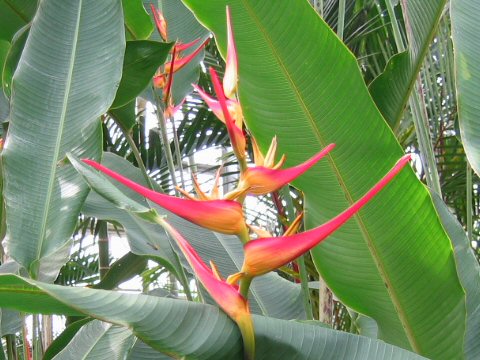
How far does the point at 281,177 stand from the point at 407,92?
1.27 feet

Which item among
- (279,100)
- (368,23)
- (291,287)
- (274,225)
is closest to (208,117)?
(274,225)

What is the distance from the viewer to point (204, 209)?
41 cm

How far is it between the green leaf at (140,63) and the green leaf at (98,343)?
11.5 inches

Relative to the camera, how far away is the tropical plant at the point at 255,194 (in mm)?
414

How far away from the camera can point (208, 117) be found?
2252 millimetres

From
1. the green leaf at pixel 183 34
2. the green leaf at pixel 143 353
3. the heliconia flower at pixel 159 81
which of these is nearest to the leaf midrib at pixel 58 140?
the green leaf at pixel 143 353

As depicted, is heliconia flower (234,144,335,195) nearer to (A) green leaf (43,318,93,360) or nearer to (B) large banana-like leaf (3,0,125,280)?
(B) large banana-like leaf (3,0,125,280)

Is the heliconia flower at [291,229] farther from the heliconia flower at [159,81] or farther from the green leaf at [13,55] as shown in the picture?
the heliconia flower at [159,81]

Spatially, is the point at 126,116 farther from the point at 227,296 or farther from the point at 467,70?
the point at 227,296

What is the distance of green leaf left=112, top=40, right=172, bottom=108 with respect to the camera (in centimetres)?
85

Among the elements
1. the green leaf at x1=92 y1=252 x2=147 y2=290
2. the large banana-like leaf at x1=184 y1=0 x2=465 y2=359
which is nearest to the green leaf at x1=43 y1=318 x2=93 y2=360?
the green leaf at x1=92 y1=252 x2=147 y2=290

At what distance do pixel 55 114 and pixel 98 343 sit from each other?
26cm

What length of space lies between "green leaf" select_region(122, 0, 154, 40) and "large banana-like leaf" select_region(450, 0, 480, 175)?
461mm

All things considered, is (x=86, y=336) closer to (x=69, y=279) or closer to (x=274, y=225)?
(x=274, y=225)
